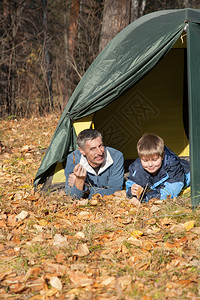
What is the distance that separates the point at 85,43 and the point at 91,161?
8491 millimetres

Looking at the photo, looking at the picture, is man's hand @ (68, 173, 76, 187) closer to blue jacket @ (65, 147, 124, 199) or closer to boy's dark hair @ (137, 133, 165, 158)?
blue jacket @ (65, 147, 124, 199)

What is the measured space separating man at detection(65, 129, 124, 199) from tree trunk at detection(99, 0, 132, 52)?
4.32 m

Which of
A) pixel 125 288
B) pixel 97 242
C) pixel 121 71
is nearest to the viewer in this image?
pixel 125 288

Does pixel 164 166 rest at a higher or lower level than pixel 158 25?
lower

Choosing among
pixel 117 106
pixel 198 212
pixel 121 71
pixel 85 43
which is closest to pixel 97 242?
pixel 198 212

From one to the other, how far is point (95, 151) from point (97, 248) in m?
1.45

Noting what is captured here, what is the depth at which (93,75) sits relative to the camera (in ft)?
14.1

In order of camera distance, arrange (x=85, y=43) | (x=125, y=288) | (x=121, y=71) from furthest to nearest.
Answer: (x=85, y=43)
(x=121, y=71)
(x=125, y=288)

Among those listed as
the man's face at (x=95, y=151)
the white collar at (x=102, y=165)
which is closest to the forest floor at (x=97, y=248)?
the white collar at (x=102, y=165)

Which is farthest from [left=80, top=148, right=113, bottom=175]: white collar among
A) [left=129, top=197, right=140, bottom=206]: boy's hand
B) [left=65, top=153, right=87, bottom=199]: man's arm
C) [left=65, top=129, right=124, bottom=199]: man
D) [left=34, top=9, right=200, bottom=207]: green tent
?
[left=129, top=197, right=140, bottom=206]: boy's hand

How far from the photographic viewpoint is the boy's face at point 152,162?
3.94m

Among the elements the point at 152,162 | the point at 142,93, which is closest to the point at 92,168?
the point at 152,162

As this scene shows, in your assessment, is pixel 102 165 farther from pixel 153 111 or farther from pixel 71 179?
pixel 153 111

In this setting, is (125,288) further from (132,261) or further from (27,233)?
(27,233)
